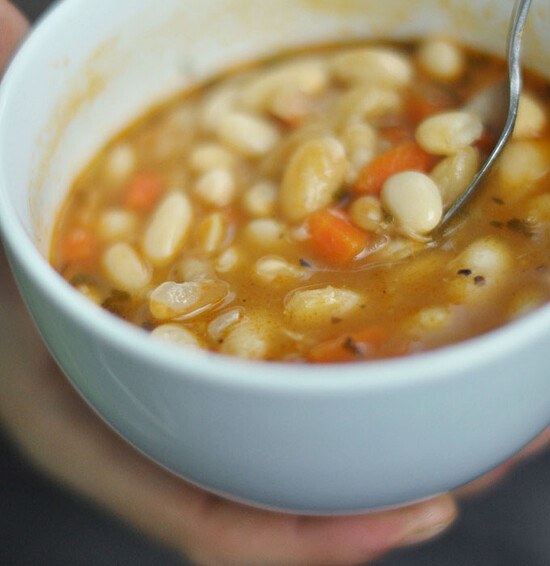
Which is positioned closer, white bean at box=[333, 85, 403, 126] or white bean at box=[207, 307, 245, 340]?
white bean at box=[207, 307, 245, 340]

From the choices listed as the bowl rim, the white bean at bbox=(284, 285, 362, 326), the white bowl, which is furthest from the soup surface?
the bowl rim

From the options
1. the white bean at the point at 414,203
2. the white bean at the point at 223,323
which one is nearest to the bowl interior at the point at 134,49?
the white bean at the point at 223,323

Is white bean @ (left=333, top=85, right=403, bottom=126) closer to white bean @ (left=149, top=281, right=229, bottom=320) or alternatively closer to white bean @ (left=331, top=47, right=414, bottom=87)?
white bean @ (left=331, top=47, right=414, bottom=87)

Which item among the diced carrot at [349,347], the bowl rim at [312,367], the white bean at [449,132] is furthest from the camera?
the white bean at [449,132]

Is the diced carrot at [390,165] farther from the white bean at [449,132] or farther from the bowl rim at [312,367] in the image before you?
Answer: the bowl rim at [312,367]

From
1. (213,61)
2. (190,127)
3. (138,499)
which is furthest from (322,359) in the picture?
(213,61)

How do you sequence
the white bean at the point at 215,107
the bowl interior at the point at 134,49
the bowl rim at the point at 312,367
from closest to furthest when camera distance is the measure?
the bowl rim at the point at 312,367, the bowl interior at the point at 134,49, the white bean at the point at 215,107
